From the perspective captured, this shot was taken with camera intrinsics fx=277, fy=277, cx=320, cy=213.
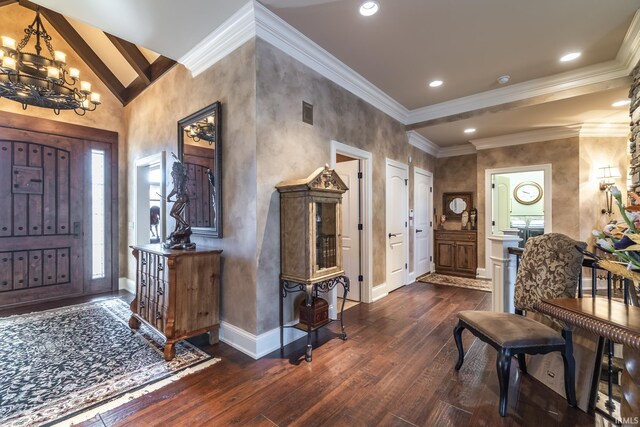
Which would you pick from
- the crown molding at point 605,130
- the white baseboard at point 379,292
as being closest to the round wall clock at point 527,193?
the crown molding at point 605,130

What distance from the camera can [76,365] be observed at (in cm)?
238

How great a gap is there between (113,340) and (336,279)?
239 cm

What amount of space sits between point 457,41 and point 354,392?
3.47m

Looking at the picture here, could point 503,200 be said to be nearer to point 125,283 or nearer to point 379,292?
point 379,292

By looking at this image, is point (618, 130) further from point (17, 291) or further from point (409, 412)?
point (17, 291)

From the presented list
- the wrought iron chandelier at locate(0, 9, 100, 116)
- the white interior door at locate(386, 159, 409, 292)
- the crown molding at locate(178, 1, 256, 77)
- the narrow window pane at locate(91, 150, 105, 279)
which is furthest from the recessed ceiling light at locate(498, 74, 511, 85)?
the narrow window pane at locate(91, 150, 105, 279)

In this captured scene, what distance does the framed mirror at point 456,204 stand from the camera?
6.49 metres

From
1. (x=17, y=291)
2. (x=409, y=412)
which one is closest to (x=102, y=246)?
(x=17, y=291)

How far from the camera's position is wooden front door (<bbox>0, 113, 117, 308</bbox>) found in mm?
4020

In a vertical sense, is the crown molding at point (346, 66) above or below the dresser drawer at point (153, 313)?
above

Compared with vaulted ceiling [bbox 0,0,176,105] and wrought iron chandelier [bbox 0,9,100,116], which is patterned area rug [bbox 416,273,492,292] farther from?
wrought iron chandelier [bbox 0,9,100,116]

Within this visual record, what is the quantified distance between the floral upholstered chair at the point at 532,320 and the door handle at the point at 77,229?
5.63 m

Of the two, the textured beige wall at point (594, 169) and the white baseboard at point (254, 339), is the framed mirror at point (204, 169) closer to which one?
the white baseboard at point (254, 339)

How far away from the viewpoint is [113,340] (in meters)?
2.86
